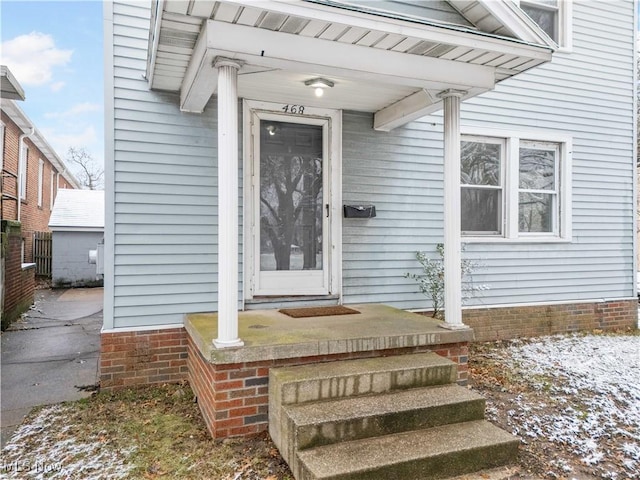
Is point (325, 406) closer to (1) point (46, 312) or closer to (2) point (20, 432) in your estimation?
(2) point (20, 432)

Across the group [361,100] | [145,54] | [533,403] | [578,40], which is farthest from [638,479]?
[578,40]

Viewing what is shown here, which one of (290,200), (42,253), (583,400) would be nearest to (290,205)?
(290,200)

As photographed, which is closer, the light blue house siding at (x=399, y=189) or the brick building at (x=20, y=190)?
the light blue house siding at (x=399, y=189)

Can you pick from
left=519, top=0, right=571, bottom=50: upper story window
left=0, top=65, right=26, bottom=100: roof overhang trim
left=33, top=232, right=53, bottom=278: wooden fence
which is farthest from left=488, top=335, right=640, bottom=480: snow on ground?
left=33, top=232, right=53, bottom=278: wooden fence

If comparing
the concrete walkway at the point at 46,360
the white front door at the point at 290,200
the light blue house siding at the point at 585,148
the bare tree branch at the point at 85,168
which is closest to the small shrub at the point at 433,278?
the light blue house siding at the point at 585,148

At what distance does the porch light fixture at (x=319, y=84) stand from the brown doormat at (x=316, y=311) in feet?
6.87

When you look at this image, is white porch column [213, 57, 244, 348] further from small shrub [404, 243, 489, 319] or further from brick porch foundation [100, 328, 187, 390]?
small shrub [404, 243, 489, 319]

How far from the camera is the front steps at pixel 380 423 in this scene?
2354 millimetres

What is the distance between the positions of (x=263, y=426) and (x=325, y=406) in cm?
60

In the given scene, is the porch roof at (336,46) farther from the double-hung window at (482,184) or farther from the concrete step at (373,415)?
the concrete step at (373,415)

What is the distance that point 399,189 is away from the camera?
5.05 metres

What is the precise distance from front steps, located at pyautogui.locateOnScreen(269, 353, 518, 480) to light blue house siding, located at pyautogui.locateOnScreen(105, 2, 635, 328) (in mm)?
1745

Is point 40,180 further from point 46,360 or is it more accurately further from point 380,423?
point 380,423

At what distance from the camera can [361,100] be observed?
4.43 m
